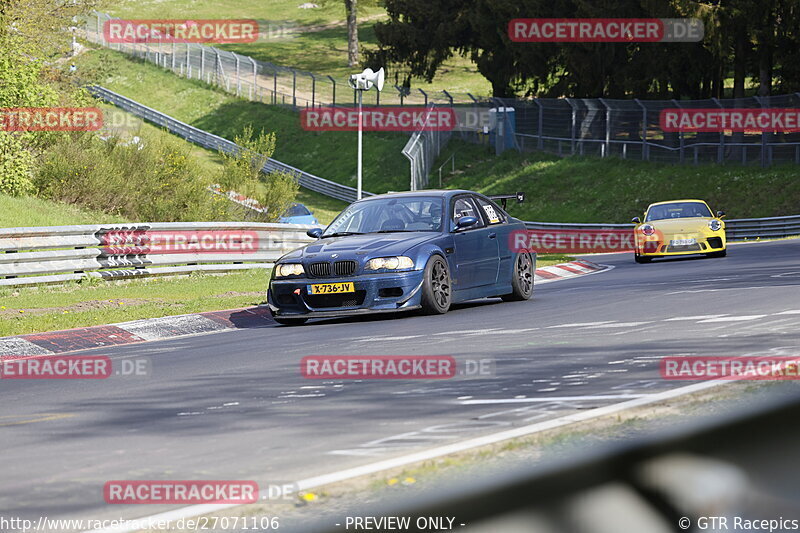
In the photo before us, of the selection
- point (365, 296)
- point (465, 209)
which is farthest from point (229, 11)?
point (365, 296)

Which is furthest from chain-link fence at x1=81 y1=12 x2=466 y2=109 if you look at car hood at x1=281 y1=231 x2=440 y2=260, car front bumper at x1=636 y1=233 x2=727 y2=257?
car hood at x1=281 y1=231 x2=440 y2=260

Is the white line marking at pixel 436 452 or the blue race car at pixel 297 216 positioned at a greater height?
the blue race car at pixel 297 216

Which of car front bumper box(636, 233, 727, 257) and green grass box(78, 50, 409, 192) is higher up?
green grass box(78, 50, 409, 192)

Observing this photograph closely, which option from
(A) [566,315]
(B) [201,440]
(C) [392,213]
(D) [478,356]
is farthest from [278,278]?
(B) [201,440]

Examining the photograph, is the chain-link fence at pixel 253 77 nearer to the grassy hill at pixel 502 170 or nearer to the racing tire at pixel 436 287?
the grassy hill at pixel 502 170

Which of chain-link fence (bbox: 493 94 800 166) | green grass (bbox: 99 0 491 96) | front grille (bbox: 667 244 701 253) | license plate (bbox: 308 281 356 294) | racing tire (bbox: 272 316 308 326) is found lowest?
racing tire (bbox: 272 316 308 326)

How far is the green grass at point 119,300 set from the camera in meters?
14.3

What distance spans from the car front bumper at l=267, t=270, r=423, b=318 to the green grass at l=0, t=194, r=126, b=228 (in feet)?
42.8

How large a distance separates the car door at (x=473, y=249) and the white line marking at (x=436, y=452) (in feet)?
25.1

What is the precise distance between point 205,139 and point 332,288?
165 feet

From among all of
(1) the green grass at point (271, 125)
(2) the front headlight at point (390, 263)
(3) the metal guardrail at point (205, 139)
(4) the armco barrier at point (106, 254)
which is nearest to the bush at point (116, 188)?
(4) the armco barrier at point (106, 254)

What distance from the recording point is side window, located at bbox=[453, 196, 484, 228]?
15.5 m

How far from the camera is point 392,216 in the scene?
1542cm

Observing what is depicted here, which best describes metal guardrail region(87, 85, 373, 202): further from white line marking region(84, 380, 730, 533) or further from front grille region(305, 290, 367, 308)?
white line marking region(84, 380, 730, 533)
